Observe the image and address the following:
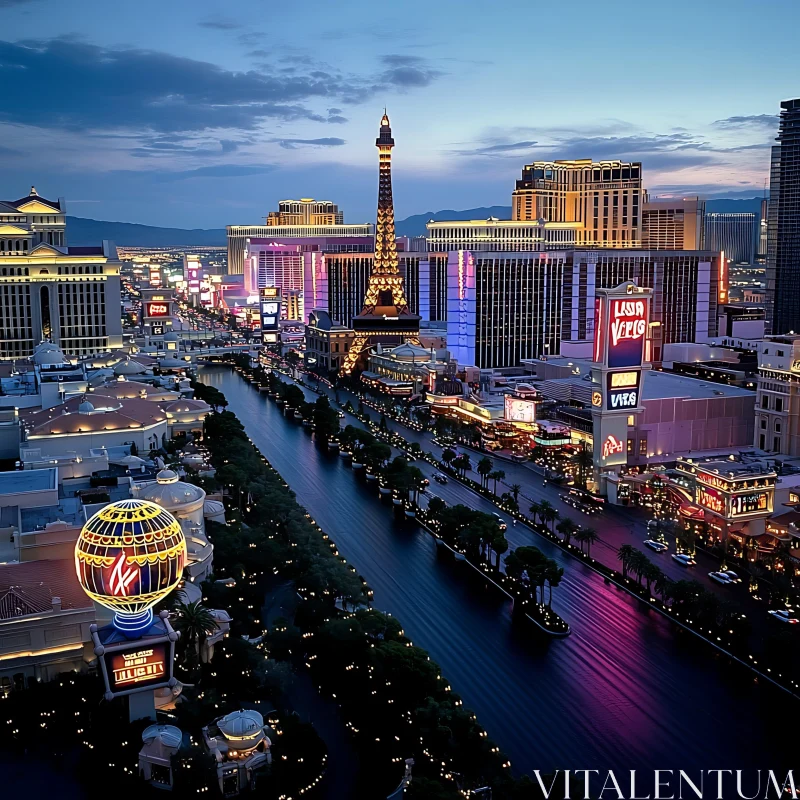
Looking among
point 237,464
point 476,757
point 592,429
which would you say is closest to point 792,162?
point 592,429

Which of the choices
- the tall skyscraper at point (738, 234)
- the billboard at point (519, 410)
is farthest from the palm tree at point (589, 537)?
the tall skyscraper at point (738, 234)

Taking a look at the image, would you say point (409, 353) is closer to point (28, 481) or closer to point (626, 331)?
point (626, 331)

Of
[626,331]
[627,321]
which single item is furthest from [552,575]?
[627,321]

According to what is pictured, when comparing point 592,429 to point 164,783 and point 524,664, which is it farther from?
point 164,783

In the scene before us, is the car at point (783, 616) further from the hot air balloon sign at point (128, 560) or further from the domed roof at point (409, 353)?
the domed roof at point (409, 353)

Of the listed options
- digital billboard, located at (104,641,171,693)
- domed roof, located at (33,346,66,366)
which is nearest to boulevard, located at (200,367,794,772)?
digital billboard, located at (104,641,171,693)

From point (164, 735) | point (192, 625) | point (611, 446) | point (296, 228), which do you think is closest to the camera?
point (164, 735)
